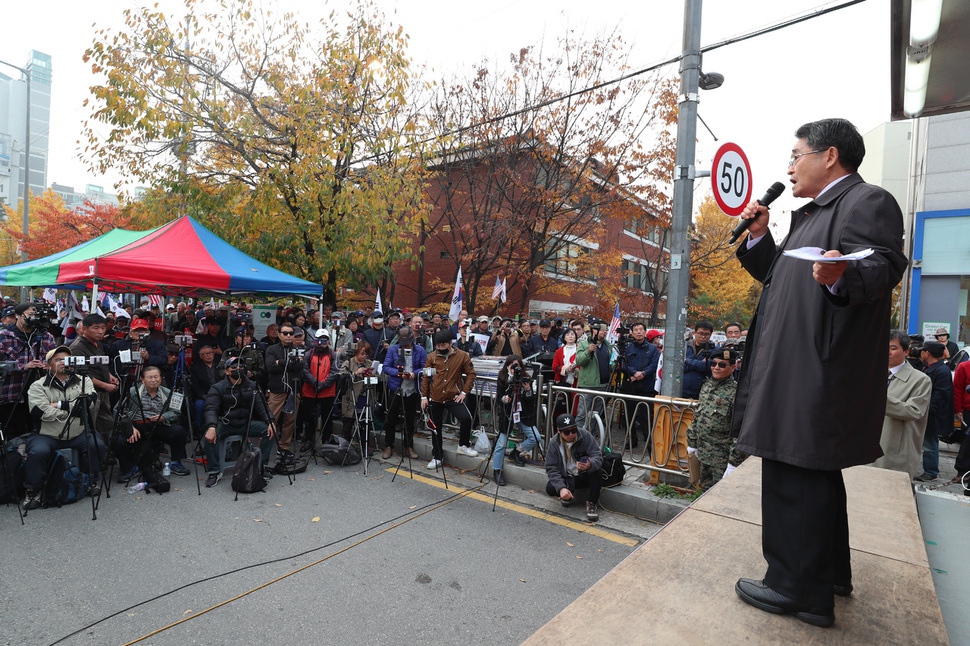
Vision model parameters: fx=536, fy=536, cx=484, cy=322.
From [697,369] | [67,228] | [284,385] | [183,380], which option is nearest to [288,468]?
[284,385]

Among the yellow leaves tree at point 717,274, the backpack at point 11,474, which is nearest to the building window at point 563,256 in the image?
the yellow leaves tree at point 717,274

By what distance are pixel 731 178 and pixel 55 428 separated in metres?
7.69

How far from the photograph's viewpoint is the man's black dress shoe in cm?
181

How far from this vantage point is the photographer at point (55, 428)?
553cm

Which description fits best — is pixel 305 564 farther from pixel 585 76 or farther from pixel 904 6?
pixel 585 76

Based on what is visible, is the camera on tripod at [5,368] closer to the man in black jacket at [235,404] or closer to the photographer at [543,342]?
the man in black jacket at [235,404]

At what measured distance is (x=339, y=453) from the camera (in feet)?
24.3

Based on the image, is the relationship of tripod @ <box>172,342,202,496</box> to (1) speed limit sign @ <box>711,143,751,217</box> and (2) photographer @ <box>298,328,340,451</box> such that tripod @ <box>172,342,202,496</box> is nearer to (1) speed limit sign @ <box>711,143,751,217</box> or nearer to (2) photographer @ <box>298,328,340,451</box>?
(2) photographer @ <box>298,328,340,451</box>

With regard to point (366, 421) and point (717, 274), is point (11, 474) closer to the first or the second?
point (366, 421)

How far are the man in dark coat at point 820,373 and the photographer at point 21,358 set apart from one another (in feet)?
23.6

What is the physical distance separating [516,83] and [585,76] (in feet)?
6.63

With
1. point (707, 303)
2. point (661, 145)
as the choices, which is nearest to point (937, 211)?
point (661, 145)

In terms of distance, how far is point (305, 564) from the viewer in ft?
14.6

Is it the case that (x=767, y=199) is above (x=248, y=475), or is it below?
above
